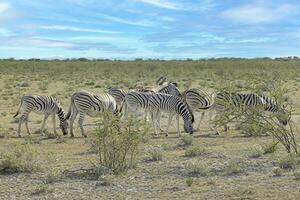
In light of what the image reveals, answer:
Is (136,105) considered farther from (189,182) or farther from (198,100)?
(189,182)

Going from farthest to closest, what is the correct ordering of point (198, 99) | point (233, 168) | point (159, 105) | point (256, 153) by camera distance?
point (198, 99), point (159, 105), point (256, 153), point (233, 168)

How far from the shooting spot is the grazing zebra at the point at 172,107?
18.8 metres

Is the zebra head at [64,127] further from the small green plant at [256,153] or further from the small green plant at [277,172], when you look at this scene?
the small green plant at [277,172]

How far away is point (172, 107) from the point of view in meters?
19.0

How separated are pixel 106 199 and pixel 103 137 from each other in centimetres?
241

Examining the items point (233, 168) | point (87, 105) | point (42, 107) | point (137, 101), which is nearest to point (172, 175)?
point (233, 168)

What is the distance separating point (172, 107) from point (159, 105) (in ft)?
1.71

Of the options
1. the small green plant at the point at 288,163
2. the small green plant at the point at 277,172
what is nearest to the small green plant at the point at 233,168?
the small green plant at the point at 277,172

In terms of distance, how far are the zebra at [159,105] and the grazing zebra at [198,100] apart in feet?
4.53

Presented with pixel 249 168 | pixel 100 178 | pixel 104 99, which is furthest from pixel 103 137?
pixel 104 99

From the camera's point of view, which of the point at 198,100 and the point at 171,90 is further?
the point at 171,90

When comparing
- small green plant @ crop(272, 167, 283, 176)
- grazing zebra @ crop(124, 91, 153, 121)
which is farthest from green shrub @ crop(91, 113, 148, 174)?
grazing zebra @ crop(124, 91, 153, 121)

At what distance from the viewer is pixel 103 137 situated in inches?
480

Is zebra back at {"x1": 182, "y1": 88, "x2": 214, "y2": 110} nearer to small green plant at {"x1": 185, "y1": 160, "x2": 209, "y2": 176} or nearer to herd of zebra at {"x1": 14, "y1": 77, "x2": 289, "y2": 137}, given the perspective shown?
herd of zebra at {"x1": 14, "y1": 77, "x2": 289, "y2": 137}
